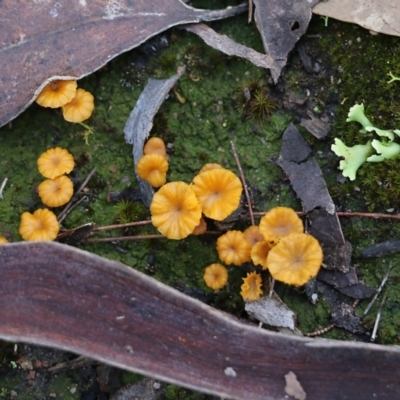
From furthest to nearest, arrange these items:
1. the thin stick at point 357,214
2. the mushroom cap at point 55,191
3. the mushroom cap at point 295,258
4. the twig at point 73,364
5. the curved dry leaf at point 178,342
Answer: the mushroom cap at point 55,191 → the twig at point 73,364 → the thin stick at point 357,214 → the mushroom cap at point 295,258 → the curved dry leaf at point 178,342

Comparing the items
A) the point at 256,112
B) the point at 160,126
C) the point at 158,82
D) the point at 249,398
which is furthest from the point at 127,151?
the point at 249,398

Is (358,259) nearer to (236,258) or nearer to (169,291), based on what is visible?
(236,258)

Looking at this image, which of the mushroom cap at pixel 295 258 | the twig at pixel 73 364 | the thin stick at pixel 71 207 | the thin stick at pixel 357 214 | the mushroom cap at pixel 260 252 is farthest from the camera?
the thin stick at pixel 71 207

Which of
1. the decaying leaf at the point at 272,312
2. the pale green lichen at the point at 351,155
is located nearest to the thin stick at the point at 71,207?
the decaying leaf at the point at 272,312

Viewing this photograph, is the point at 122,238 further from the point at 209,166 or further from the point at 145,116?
the point at 145,116

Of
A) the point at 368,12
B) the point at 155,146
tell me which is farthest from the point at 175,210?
the point at 368,12

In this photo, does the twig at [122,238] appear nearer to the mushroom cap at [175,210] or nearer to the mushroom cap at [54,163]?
the mushroom cap at [175,210]
